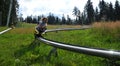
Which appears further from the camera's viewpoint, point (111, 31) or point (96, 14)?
point (96, 14)

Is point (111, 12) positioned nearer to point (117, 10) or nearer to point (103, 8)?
point (117, 10)

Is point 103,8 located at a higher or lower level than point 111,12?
higher

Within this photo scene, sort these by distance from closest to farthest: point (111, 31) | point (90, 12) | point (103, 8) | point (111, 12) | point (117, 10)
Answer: point (111, 31) < point (117, 10) < point (111, 12) < point (103, 8) < point (90, 12)

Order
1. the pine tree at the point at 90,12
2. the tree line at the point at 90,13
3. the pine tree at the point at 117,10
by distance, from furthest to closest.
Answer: the pine tree at the point at 90,12, the pine tree at the point at 117,10, the tree line at the point at 90,13

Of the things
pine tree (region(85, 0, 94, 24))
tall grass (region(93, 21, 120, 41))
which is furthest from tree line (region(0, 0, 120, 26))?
tall grass (region(93, 21, 120, 41))

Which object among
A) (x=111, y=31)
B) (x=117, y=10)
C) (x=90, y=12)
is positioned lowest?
(x=111, y=31)

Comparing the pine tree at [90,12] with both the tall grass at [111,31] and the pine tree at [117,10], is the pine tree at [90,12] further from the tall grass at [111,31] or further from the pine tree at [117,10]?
the tall grass at [111,31]

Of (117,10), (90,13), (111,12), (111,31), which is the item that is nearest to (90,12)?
(90,13)

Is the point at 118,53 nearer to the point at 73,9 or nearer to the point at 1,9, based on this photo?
the point at 1,9

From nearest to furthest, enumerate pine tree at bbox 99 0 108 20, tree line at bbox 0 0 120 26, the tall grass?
the tall grass, tree line at bbox 0 0 120 26, pine tree at bbox 99 0 108 20

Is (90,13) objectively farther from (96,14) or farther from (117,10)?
(117,10)

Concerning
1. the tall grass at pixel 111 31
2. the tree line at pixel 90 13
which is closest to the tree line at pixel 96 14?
the tree line at pixel 90 13

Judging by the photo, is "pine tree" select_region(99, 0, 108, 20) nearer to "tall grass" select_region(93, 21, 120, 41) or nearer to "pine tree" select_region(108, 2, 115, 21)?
"pine tree" select_region(108, 2, 115, 21)

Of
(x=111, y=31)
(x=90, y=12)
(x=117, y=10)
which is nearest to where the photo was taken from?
(x=111, y=31)
